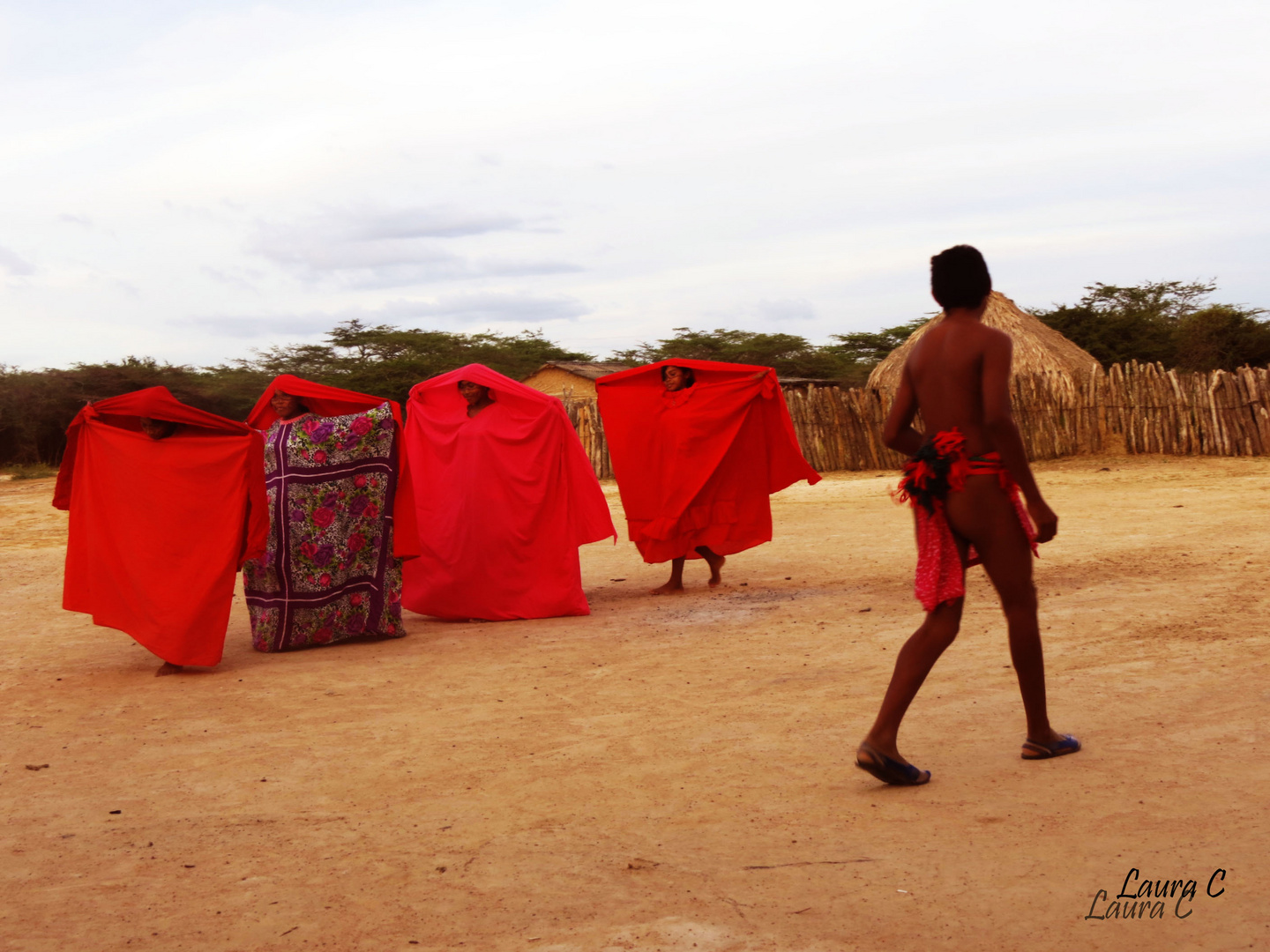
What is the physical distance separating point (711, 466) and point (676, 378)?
29.4 inches

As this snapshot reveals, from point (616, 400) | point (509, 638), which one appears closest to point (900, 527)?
point (616, 400)

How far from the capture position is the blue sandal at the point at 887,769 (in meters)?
3.56

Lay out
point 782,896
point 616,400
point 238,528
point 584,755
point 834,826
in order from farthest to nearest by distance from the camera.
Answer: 1. point 616,400
2. point 238,528
3. point 584,755
4. point 834,826
5. point 782,896

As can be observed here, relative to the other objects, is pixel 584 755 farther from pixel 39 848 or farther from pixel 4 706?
pixel 4 706

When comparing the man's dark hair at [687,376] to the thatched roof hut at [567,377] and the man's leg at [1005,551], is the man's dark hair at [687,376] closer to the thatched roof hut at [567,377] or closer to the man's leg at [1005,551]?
the man's leg at [1005,551]

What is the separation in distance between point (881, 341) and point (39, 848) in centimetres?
4114

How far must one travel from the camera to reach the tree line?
2955 cm

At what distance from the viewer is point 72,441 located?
640cm

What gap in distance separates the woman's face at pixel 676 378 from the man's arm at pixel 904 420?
4.80 metres

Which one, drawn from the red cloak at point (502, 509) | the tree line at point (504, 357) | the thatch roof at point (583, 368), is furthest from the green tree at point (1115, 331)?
the red cloak at point (502, 509)

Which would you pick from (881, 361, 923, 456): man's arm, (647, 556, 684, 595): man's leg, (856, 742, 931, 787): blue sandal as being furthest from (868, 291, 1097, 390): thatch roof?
(856, 742, 931, 787): blue sandal

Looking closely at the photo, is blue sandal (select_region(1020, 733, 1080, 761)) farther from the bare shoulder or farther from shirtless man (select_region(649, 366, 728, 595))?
shirtless man (select_region(649, 366, 728, 595))

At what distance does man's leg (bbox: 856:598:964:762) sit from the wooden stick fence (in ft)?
43.1

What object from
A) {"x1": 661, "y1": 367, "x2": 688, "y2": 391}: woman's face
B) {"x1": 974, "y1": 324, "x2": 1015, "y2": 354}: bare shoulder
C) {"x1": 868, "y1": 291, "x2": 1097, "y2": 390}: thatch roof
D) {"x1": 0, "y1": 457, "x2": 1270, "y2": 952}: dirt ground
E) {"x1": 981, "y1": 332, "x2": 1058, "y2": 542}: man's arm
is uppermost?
{"x1": 868, "y1": 291, "x2": 1097, "y2": 390}: thatch roof
